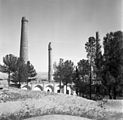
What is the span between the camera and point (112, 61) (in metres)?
23.2

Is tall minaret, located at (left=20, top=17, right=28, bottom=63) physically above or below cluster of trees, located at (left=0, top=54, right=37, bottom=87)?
above

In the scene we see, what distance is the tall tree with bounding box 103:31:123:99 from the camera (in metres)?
22.6

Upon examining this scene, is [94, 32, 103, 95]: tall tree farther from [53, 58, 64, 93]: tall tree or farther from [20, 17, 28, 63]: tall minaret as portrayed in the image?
[20, 17, 28, 63]: tall minaret

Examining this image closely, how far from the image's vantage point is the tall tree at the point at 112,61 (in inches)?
890

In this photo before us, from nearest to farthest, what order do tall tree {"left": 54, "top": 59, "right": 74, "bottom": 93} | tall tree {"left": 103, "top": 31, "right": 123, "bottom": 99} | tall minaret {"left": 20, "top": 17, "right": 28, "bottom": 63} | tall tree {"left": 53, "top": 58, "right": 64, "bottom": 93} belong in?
tall tree {"left": 103, "top": 31, "right": 123, "bottom": 99} → tall tree {"left": 54, "top": 59, "right": 74, "bottom": 93} → tall tree {"left": 53, "top": 58, "right": 64, "bottom": 93} → tall minaret {"left": 20, "top": 17, "right": 28, "bottom": 63}

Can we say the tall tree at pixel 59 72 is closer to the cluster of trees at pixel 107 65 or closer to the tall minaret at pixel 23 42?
the tall minaret at pixel 23 42

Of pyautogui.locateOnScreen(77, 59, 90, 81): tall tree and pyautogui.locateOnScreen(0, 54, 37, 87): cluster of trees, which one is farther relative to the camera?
pyautogui.locateOnScreen(0, 54, 37, 87): cluster of trees

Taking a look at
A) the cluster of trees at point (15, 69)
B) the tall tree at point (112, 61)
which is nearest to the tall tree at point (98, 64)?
the tall tree at point (112, 61)

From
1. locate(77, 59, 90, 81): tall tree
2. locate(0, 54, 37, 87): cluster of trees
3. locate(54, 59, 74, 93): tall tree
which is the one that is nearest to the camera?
locate(77, 59, 90, 81): tall tree

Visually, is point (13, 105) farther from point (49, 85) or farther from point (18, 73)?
point (49, 85)

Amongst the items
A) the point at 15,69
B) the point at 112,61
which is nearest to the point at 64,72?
the point at 15,69

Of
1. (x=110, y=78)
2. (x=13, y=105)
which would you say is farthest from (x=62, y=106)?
(x=110, y=78)

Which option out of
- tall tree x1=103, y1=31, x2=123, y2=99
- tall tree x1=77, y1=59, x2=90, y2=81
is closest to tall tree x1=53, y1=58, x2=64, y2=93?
tall tree x1=77, y1=59, x2=90, y2=81

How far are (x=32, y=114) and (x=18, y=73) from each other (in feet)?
94.2
